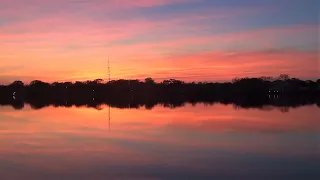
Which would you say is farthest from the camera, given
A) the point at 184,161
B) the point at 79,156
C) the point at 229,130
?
the point at 229,130

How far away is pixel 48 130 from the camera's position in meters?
16.2

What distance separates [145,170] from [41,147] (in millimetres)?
4290

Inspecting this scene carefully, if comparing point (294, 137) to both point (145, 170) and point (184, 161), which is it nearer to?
point (184, 161)

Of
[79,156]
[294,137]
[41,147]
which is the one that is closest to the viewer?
[79,156]

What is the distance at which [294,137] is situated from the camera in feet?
43.6

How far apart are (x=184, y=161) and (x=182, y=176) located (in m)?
1.46

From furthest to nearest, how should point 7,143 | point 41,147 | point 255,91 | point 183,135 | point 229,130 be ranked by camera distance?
point 255,91, point 229,130, point 183,135, point 7,143, point 41,147

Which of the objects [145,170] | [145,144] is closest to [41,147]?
[145,144]

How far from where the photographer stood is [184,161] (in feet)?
30.4

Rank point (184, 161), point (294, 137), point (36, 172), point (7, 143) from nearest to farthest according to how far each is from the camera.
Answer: point (36, 172) < point (184, 161) < point (7, 143) < point (294, 137)

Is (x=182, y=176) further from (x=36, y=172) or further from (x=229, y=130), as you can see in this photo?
(x=229, y=130)

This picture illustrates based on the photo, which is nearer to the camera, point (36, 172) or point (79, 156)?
point (36, 172)

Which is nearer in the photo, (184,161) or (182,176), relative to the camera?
(182,176)

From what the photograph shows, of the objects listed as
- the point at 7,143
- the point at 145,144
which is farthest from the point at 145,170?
the point at 7,143
